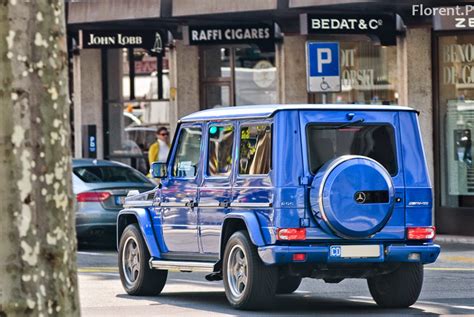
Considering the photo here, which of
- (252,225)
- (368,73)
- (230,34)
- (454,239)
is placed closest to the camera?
(252,225)

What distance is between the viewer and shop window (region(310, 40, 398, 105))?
24.8 metres

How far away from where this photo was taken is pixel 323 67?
21.6 m

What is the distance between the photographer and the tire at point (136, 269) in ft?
47.1

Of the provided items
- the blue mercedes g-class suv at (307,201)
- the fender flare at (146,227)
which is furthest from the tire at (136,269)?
the blue mercedes g-class suv at (307,201)

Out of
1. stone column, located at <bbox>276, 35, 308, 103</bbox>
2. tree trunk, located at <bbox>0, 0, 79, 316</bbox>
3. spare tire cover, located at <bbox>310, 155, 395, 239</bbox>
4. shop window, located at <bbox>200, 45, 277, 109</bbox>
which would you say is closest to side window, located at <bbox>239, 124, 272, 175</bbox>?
spare tire cover, located at <bbox>310, 155, 395, 239</bbox>

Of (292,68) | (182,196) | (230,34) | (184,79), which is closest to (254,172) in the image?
(182,196)

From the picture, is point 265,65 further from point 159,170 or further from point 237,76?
point 159,170

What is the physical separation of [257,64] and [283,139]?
14899mm

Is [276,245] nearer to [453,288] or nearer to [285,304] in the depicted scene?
[285,304]

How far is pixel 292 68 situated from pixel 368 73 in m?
1.68

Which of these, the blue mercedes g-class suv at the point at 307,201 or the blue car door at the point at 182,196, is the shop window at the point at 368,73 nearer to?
the blue car door at the point at 182,196

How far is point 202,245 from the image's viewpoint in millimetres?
13500

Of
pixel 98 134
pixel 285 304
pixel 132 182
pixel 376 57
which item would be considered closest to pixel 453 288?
pixel 285 304

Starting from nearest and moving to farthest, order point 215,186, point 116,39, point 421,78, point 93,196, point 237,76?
1. point 215,186
2. point 93,196
3. point 421,78
4. point 116,39
5. point 237,76
